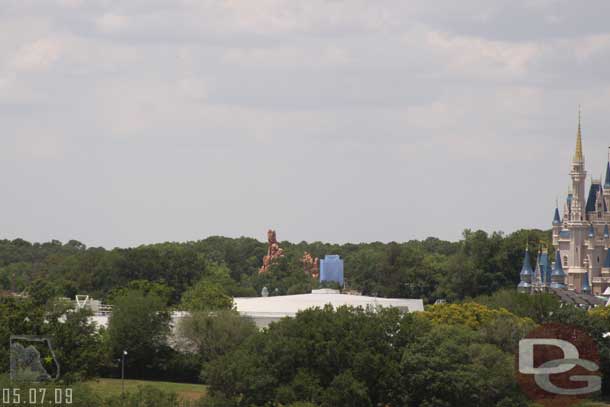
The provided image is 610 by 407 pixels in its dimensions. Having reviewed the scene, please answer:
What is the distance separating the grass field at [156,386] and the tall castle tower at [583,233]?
240 ft

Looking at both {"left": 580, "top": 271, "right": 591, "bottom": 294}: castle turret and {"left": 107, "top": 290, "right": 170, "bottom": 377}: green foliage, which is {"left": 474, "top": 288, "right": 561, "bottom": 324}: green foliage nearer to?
{"left": 107, "top": 290, "right": 170, "bottom": 377}: green foliage

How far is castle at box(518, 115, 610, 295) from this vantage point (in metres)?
158

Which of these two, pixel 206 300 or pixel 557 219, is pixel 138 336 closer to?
pixel 206 300

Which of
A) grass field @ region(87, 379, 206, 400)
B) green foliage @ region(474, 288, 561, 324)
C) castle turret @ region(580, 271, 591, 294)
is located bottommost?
grass field @ region(87, 379, 206, 400)

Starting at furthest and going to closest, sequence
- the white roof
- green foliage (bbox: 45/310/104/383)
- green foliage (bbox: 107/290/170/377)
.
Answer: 1. the white roof
2. green foliage (bbox: 107/290/170/377)
3. green foliage (bbox: 45/310/104/383)

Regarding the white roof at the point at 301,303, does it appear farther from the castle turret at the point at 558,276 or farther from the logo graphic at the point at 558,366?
the castle turret at the point at 558,276

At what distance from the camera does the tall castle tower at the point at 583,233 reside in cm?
16138

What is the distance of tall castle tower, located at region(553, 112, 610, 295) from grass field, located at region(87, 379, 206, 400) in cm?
7306

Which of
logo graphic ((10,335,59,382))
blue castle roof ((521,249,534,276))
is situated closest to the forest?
logo graphic ((10,335,59,382))

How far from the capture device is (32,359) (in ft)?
249

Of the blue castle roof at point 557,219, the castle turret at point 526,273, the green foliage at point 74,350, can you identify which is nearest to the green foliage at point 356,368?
the green foliage at point 74,350

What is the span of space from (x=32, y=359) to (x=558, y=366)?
24821mm

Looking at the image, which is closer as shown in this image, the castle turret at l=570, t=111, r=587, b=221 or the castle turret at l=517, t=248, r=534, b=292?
the castle turret at l=517, t=248, r=534, b=292

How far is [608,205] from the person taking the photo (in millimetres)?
165625
